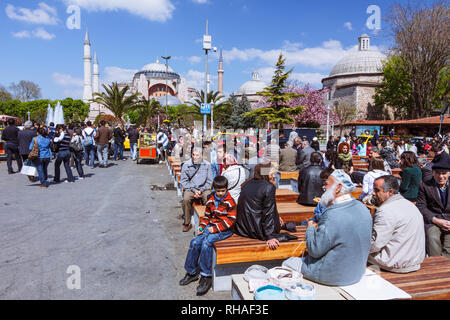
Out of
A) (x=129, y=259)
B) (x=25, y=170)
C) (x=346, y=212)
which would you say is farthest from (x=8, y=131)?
(x=346, y=212)

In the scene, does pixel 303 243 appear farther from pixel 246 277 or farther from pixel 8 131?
pixel 8 131

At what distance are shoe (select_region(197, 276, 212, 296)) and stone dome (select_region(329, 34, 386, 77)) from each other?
2497 inches

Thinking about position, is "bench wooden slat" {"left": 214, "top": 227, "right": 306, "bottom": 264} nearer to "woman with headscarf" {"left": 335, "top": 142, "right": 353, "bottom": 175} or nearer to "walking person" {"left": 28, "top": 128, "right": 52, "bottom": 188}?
"woman with headscarf" {"left": 335, "top": 142, "right": 353, "bottom": 175}

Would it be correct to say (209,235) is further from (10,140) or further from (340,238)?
(10,140)

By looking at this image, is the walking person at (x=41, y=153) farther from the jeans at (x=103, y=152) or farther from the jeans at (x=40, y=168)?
the jeans at (x=103, y=152)

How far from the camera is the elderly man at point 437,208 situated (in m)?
4.04

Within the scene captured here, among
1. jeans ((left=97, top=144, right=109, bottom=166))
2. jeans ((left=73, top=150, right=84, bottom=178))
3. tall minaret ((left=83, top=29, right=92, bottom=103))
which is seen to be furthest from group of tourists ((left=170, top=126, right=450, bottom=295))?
tall minaret ((left=83, top=29, right=92, bottom=103))

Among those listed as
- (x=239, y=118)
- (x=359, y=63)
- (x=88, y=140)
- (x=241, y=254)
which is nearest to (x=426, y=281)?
(x=241, y=254)

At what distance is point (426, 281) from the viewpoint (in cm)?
295

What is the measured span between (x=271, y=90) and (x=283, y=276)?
93.8ft

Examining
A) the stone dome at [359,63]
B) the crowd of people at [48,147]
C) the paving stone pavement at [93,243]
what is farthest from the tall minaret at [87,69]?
the paving stone pavement at [93,243]

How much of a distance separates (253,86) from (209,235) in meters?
95.6

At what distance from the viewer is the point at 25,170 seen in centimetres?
872

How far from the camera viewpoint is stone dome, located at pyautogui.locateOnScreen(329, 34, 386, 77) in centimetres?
5859
